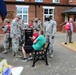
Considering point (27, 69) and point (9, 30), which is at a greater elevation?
point (9, 30)

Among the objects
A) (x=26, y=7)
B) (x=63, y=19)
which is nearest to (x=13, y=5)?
(x=26, y=7)

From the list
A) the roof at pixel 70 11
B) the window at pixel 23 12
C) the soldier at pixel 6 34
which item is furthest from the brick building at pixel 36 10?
the soldier at pixel 6 34

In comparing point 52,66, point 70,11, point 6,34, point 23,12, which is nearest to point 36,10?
point 23,12

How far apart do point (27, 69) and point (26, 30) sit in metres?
4.26

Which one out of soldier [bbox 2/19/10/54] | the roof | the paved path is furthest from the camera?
the roof

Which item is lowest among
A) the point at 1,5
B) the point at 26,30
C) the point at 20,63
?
the point at 20,63

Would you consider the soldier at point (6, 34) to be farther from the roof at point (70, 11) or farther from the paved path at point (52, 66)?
the roof at point (70, 11)

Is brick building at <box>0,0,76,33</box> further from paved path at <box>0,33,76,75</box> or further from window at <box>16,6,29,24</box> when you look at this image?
paved path at <box>0,33,76,75</box>

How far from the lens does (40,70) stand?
8.62m

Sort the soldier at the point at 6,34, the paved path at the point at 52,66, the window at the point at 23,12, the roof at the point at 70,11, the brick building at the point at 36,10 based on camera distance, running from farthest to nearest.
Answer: the window at the point at 23,12, the roof at the point at 70,11, the brick building at the point at 36,10, the soldier at the point at 6,34, the paved path at the point at 52,66

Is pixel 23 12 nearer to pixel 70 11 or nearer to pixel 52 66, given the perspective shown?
pixel 70 11

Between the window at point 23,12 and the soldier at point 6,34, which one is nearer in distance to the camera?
the soldier at point 6,34

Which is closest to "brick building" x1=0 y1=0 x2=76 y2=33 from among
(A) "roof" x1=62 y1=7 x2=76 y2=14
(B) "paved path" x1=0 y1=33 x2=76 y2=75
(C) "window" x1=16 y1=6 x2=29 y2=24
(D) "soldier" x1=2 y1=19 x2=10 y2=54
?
(C) "window" x1=16 y1=6 x2=29 y2=24

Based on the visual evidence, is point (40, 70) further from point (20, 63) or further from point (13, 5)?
point (13, 5)
